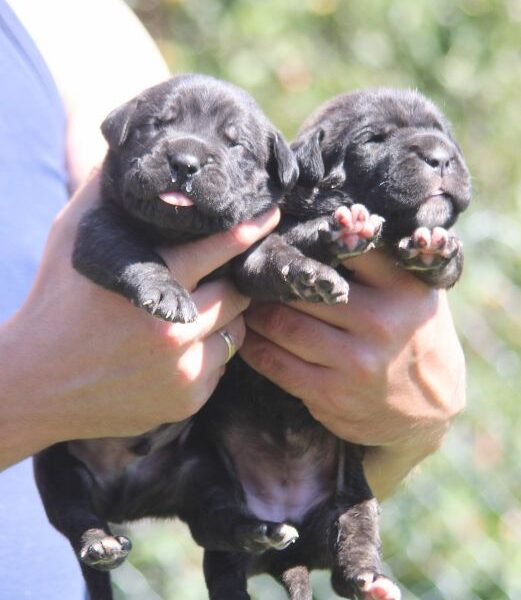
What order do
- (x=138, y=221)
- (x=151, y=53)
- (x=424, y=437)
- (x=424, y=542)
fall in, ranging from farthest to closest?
(x=424, y=542) < (x=151, y=53) < (x=424, y=437) < (x=138, y=221)

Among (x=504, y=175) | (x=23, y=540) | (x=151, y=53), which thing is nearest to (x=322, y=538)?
(x=23, y=540)

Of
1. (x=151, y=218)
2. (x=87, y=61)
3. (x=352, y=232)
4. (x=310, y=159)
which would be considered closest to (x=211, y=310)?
(x=151, y=218)

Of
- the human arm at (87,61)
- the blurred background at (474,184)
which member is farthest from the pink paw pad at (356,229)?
the blurred background at (474,184)

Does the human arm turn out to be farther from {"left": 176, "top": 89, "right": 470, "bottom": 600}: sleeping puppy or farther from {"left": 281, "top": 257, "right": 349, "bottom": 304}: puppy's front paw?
{"left": 281, "top": 257, "right": 349, "bottom": 304}: puppy's front paw

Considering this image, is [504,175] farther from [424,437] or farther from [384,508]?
[424,437]

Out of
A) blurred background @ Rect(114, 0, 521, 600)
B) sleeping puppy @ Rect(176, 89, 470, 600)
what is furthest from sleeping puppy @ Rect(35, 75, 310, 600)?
blurred background @ Rect(114, 0, 521, 600)

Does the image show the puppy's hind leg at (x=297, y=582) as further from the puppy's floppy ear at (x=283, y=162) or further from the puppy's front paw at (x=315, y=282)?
the puppy's floppy ear at (x=283, y=162)

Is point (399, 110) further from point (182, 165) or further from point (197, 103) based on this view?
point (182, 165)
